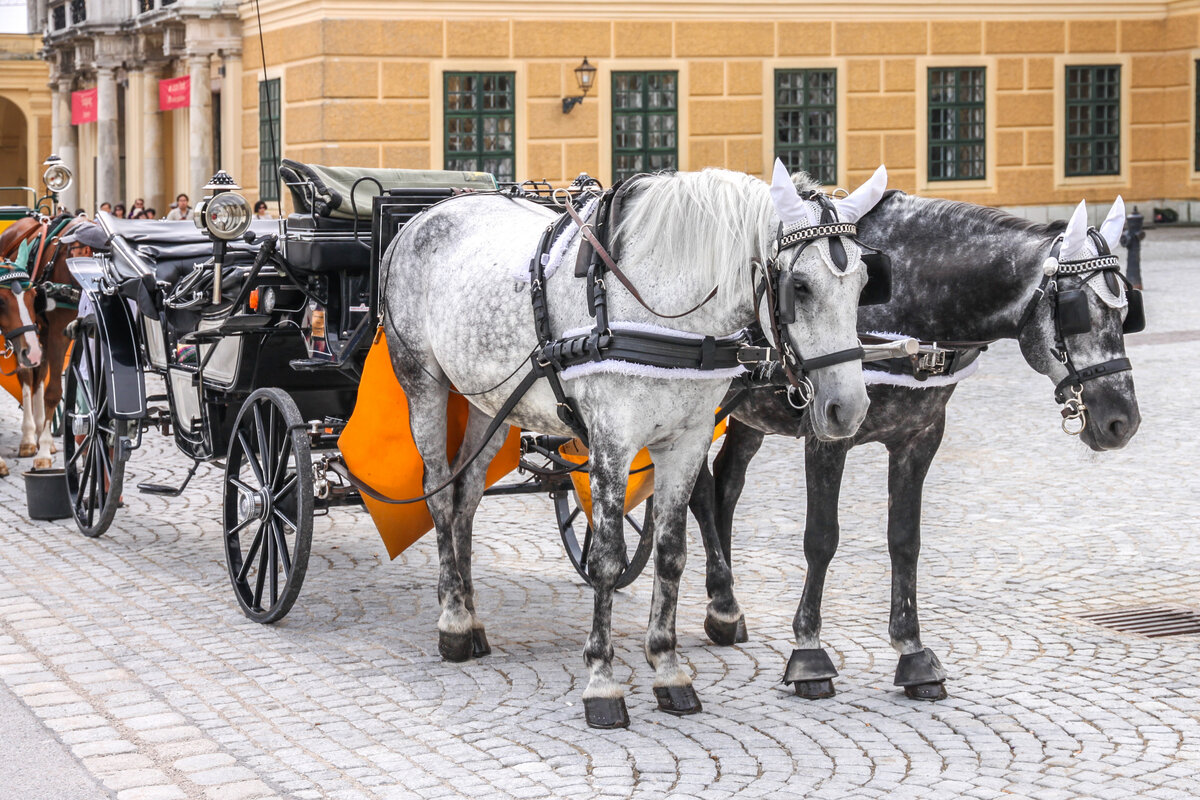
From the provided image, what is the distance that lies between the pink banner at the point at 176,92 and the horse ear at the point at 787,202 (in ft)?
77.6

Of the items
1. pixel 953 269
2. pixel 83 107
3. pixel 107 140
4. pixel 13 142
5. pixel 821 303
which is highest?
pixel 13 142

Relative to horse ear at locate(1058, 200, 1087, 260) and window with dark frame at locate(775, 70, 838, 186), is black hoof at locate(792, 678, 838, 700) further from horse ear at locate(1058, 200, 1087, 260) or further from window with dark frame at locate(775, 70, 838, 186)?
window with dark frame at locate(775, 70, 838, 186)

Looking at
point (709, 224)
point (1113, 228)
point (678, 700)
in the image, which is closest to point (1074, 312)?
point (1113, 228)

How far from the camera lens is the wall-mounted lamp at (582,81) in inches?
952

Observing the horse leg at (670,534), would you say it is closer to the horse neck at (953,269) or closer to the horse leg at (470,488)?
the horse neck at (953,269)

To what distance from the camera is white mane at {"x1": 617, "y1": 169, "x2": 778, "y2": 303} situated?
5172mm

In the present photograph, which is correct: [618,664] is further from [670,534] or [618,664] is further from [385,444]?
[385,444]

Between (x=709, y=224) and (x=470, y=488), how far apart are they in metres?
1.86

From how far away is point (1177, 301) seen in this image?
19.4 m

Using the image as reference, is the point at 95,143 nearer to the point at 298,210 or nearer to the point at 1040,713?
the point at 298,210

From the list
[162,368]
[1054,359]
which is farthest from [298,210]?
[1054,359]

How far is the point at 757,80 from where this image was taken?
25328 millimetres

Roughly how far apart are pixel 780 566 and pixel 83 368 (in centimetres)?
425

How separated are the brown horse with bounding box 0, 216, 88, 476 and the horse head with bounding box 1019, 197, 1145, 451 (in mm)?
7271
